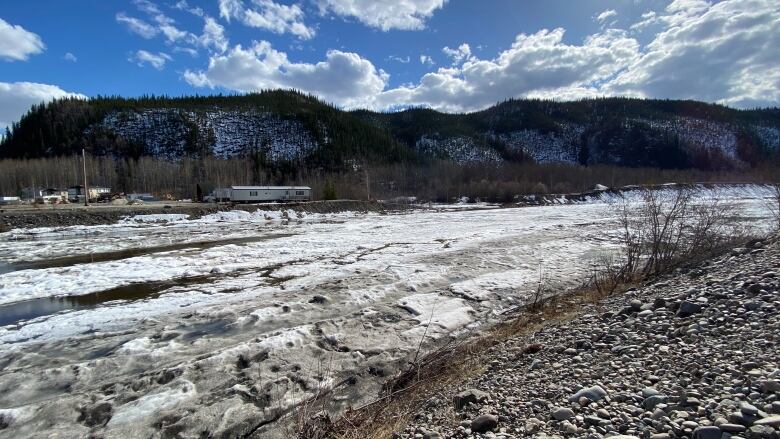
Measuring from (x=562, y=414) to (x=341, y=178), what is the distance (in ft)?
406

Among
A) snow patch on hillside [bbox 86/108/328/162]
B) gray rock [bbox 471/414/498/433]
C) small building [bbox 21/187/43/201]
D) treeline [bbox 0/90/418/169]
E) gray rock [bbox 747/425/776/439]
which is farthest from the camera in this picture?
snow patch on hillside [bbox 86/108/328/162]

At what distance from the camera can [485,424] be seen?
3.96 meters

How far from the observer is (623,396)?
4008 millimetres

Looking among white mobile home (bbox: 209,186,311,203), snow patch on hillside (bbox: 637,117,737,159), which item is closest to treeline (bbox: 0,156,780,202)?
white mobile home (bbox: 209,186,311,203)

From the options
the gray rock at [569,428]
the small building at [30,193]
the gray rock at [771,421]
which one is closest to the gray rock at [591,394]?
the gray rock at [569,428]

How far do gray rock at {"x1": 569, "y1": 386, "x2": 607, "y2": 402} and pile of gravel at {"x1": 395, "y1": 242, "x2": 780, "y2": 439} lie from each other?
0.01 metres

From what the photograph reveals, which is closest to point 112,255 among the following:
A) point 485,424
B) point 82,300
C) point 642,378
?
point 82,300

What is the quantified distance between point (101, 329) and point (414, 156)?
168 meters

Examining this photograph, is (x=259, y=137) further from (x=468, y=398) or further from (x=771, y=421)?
(x=771, y=421)

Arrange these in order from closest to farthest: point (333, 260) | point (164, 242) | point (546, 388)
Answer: point (546, 388)
point (333, 260)
point (164, 242)

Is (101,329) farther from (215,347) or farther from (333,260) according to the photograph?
(333,260)

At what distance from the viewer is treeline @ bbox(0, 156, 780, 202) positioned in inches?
3809

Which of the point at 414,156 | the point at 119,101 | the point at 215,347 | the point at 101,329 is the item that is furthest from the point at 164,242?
the point at 119,101

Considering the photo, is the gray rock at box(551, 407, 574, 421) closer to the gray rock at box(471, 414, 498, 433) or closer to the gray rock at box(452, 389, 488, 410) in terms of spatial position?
the gray rock at box(471, 414, 498, 433)
